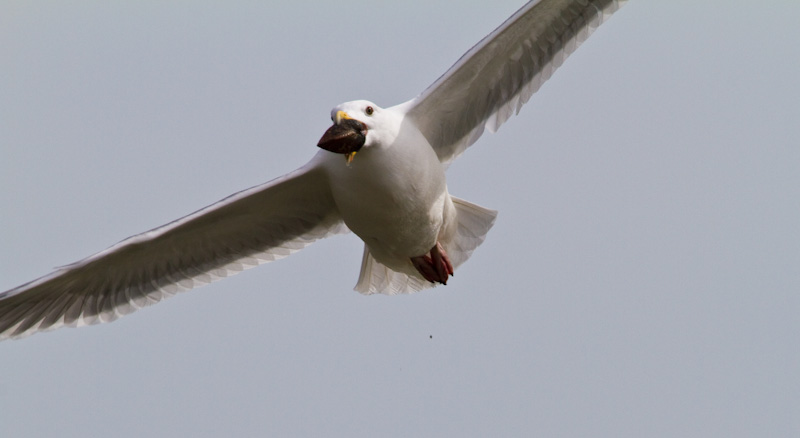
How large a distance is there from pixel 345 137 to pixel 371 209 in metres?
0.63

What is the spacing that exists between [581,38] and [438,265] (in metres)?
1.76

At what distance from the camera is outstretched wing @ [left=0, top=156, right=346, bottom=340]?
8484 mm

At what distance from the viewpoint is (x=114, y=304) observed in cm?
918

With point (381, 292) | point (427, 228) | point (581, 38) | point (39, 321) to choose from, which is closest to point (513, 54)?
point (581, 38)

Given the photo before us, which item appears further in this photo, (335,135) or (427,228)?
(427,228)

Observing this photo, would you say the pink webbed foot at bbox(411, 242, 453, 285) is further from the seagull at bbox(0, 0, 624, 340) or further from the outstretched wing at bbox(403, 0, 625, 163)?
the outstretched wing at bbox(403, 0, 625, 163)

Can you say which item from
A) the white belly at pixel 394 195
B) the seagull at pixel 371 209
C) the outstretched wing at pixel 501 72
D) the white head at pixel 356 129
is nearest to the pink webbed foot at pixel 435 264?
the seagull at pixel 371 209

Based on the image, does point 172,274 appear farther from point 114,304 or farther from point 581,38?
point 581,38

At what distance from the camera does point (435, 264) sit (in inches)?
339

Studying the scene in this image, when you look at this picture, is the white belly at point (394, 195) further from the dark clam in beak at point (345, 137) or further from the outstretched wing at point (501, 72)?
the outstretched wing at point (501, 72)

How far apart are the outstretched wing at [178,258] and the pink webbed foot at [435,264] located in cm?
76

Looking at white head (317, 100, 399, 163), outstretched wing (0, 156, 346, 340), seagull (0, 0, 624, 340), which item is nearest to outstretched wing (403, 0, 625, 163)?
seagull (0, 0, 624, 340)

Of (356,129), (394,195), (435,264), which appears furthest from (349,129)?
(435,264)

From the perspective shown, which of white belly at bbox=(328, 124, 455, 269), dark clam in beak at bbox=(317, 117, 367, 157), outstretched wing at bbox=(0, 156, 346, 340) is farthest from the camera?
outstretched wing at bbox=(0, 156, 346, 340)
